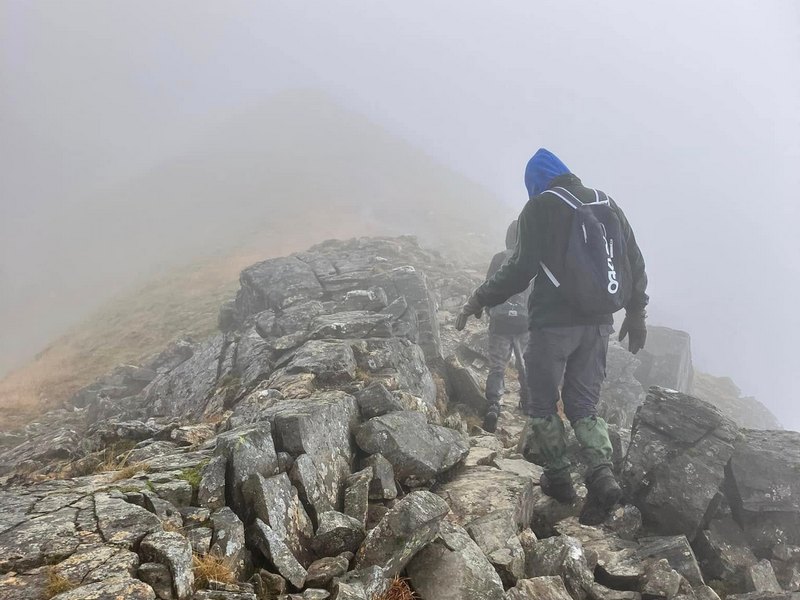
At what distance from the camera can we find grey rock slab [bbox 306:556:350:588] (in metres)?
4.63

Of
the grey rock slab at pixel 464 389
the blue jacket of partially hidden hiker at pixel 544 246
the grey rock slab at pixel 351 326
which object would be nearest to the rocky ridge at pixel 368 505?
the grey rock slab at pixel 351 326

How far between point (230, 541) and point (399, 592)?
182 centimetres

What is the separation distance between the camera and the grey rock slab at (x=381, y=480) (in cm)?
660

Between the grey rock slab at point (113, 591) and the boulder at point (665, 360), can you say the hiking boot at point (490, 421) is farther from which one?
the boulder at point (665, 360)

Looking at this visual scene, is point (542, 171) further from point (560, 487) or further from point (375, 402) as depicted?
point (560, 487)

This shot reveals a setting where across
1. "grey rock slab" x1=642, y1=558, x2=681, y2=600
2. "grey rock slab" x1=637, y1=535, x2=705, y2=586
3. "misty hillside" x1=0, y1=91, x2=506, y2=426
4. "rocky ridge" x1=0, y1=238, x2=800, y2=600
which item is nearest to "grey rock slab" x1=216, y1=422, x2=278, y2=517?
"rocky ridge" x1=0, y1=238, x2=800, y2=600

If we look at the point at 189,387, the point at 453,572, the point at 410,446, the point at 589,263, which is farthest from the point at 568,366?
the point at 189,387

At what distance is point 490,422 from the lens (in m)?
12.2

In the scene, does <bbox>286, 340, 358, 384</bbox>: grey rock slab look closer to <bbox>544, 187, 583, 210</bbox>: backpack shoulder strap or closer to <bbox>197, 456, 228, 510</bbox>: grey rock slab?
<bbox>197, 456, 228, 510</bbox>: grey rock slab

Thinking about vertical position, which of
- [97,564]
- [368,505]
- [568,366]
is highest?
[568,366]

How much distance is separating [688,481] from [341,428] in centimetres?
563

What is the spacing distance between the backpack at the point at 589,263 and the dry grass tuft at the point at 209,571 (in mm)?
5423

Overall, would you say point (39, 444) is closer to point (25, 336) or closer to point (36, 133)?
point (25, 336)

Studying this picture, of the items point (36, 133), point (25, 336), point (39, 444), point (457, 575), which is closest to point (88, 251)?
point (25, 336)
